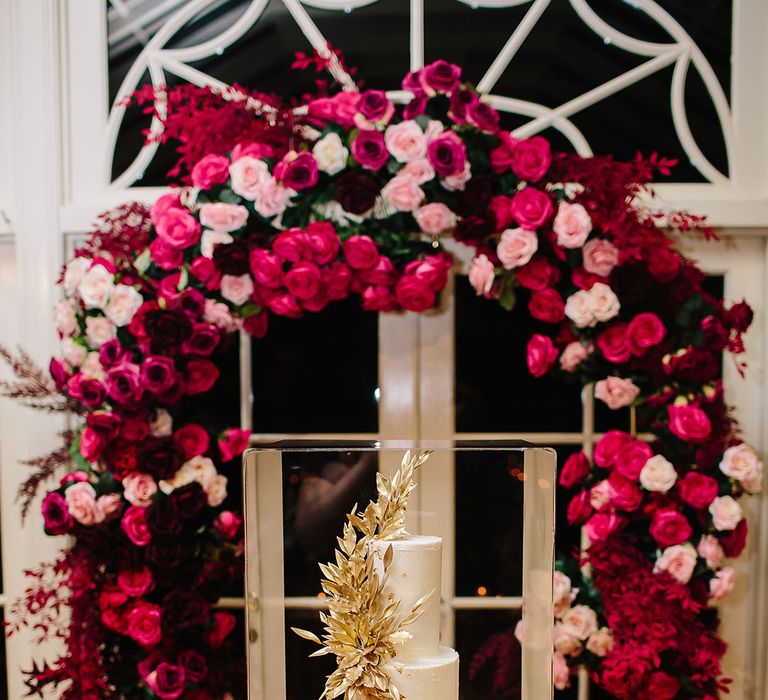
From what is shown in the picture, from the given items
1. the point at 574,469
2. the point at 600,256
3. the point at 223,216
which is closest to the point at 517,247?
the point at 600,256

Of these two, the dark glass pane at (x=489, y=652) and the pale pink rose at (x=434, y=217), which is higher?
the pale pink rose at (x=434, y=217)

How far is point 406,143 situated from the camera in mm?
1578

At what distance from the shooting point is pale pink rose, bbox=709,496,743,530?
1.62 metres

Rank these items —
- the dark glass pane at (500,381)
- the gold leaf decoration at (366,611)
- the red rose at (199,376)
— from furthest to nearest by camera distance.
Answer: the dark glass pane at (500,381), the red rose at (199,376), the gold leaf decoration at (366,611)

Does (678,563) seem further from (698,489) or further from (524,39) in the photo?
(524,39)

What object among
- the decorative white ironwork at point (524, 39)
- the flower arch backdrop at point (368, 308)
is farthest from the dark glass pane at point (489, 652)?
the decorative white ironwork at point (524, 39)

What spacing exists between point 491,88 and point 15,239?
4.31ft

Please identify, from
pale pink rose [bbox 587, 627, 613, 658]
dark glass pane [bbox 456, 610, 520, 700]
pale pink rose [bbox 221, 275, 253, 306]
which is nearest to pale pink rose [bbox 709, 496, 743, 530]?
pale pink rose [bbox 587, 627, 613, 658]

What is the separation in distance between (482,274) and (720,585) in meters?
0.88

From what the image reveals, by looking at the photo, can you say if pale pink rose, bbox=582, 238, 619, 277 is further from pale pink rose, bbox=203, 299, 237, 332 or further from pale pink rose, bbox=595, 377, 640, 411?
pale pink rose, bbox=203, 299, 237, 332

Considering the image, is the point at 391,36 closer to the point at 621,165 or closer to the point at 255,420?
the point at 621,165

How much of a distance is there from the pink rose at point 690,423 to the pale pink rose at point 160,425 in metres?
1.16

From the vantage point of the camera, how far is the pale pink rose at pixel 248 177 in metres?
1.58

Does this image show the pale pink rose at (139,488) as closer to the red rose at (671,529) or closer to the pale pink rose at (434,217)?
the pale pink rose at (434,217)
